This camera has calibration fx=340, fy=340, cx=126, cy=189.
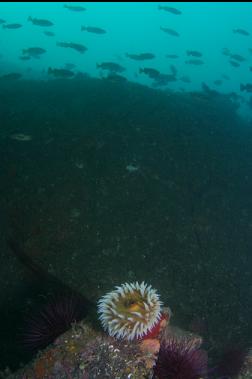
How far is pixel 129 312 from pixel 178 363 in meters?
0.86

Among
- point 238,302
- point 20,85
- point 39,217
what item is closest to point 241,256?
point 238,302

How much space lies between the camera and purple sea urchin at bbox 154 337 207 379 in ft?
13.2

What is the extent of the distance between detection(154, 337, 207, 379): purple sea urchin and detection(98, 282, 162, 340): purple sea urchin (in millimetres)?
387

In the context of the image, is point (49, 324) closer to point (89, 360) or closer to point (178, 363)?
point (89, 360)

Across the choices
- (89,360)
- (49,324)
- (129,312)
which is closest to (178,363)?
Result: (129,312)

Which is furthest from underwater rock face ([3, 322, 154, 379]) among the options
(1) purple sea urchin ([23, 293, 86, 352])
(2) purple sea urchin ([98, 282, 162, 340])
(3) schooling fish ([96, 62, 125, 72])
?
(3) schooling fish ([96, 62, 125, 72])

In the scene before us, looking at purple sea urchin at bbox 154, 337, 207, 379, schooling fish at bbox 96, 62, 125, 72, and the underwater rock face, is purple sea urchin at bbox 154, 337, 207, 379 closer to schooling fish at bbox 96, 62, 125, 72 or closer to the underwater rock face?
the underwater rock face

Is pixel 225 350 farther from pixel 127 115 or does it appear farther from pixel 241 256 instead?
pixel 127 115

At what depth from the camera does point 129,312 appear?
4059 millimetres

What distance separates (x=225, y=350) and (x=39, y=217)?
13.5 feet

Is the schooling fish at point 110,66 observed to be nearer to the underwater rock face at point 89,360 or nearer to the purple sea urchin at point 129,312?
the purple sea urchin at point 129,312

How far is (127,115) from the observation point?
10398 millimetres

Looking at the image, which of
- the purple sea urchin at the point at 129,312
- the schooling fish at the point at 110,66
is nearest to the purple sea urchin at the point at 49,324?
the purple sea urchin at the point at 129,312

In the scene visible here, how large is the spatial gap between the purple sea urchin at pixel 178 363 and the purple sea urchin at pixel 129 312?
0.39 meters
